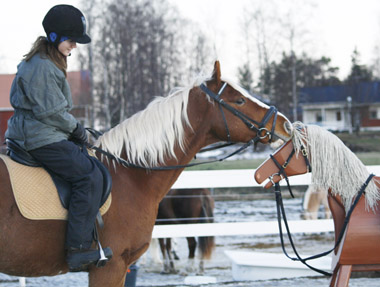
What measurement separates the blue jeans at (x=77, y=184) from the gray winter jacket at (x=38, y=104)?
0.28 feet

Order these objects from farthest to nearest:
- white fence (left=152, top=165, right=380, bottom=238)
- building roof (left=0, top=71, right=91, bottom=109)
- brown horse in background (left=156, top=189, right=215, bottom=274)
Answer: building roof (left=0, top=71, right=91, bottom=109), brown horse in background (left=156, top=189, right=215, bottom=274), white fence (left=152, top=165, right=380, bottom=238)

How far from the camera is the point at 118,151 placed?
11.8 feet

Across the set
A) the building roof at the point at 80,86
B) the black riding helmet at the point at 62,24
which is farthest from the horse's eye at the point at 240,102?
the building roof at the point at 80,86

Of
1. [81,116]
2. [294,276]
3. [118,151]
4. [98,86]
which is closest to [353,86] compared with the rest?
[98,86]

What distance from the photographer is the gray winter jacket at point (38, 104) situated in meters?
3.12

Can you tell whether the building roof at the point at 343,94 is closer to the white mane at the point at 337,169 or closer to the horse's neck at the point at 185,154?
the white mane at the point at 337,169

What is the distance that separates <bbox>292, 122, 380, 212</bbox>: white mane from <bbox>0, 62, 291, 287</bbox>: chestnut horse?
0.88ft

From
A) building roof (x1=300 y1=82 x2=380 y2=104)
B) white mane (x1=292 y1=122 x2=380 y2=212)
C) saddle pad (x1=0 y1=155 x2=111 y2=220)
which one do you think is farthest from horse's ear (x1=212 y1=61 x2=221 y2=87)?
building roof (x1=300 y1=82 x2=380 y2=104)

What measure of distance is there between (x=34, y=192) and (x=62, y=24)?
117 centimetres

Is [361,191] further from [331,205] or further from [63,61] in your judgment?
[63,61]

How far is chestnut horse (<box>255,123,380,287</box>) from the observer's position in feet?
11.4

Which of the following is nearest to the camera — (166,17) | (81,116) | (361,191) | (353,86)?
(361,191)

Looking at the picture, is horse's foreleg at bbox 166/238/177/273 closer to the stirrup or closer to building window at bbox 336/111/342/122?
the stirrup

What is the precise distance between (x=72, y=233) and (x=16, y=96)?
39.7 inches
